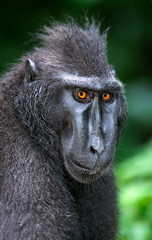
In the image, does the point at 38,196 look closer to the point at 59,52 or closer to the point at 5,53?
the point at 59,52

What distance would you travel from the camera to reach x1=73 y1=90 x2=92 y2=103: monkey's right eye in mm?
4598

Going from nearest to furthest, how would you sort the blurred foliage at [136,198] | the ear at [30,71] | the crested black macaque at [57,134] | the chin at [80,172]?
1. the crested black macaque at [57,134]
2. the chin at [80,172]
3. the ear at [30,71]
4. the blurred foliage at [136,198]

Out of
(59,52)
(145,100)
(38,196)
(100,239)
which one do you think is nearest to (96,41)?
(59,52)

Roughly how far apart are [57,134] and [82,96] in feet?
1.43

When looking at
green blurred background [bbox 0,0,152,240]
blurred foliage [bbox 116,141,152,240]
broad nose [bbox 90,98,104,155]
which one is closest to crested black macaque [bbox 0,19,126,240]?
broad nose [bbox 90,98,104,155]

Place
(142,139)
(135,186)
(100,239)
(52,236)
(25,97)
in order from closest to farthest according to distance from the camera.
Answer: (52,236), (25,97), (100,239), (135,186), (142,139)

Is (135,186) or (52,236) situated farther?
(135,186)

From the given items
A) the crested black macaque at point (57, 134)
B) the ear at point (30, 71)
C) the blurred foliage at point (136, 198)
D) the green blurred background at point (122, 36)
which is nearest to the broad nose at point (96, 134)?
the crested black macaque at point (57, 134)

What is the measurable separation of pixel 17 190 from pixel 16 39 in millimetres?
6576

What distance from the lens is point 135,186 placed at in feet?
22.9

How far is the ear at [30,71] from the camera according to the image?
15.6 ft

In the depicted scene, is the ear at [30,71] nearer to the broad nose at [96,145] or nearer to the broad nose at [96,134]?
the broad nose at [96,134]

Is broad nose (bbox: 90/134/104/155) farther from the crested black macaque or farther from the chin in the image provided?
the chin

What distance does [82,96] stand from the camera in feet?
15.1
